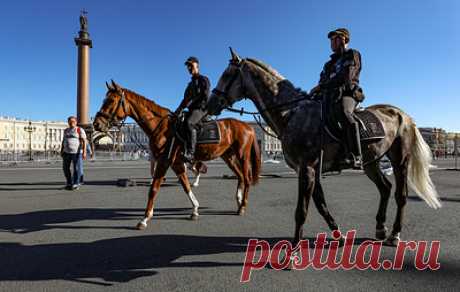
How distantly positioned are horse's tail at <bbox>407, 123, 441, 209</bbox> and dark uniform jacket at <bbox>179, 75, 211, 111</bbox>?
364 centimetres

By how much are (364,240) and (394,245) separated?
41 centimetres

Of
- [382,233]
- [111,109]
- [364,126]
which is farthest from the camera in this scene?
[111,109]

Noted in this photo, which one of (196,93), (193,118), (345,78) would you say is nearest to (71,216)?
(193,118)

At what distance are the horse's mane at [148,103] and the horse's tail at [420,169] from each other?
449cm

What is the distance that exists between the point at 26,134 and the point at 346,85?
183287mm

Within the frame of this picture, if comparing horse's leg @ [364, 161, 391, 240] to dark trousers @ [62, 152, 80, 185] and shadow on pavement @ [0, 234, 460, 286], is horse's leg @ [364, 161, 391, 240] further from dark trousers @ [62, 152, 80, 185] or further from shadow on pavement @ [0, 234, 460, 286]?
dark trousers @ [62, 152, 80, 185]

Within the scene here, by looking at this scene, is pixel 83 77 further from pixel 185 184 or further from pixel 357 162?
pixel 357 162

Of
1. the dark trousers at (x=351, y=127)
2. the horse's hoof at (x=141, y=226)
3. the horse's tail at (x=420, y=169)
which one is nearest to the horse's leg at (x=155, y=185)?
the horse's hoof at (x=141, y=226)

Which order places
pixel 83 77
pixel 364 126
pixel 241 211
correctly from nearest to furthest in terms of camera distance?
1. pixel 364 126
2. pixel 241 211
3. pixel 83 77

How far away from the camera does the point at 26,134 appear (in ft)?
504

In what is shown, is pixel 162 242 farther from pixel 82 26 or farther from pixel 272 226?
pixel 82 26

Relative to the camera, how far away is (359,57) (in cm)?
400

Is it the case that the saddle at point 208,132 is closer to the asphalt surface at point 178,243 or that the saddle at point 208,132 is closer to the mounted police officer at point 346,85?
the asphalt surface at point 178,243

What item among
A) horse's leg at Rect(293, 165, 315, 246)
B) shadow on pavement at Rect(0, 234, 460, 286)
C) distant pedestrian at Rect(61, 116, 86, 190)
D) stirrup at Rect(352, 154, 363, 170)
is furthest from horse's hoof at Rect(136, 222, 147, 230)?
distant pedestrian at Rect(61, 116, 86, 190)
